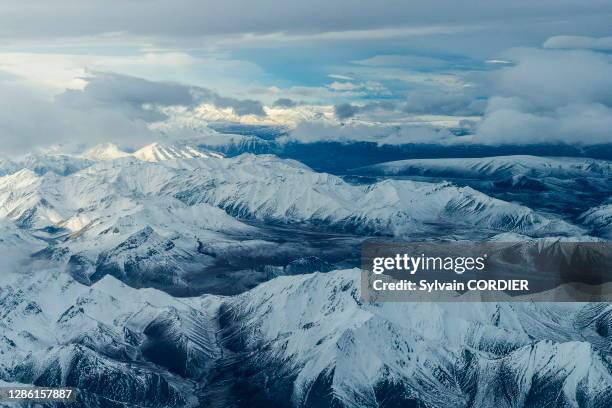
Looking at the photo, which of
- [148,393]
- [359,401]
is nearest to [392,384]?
[359,401]

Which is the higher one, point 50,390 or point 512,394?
point 50,390

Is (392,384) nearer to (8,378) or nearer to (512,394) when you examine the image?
(512,394)

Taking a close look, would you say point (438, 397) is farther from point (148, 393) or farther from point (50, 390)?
point (50, 390)

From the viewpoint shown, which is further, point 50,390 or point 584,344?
point 584,344

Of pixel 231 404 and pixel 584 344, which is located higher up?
pixel 584 344

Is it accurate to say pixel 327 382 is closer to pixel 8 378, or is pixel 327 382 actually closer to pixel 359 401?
pixel 359 401

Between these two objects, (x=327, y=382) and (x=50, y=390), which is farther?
(x=327, y=382)

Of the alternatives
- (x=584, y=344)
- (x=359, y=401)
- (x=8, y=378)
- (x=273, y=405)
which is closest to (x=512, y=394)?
(x=584, y=344)

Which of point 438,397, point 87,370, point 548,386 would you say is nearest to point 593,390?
point 548,386
